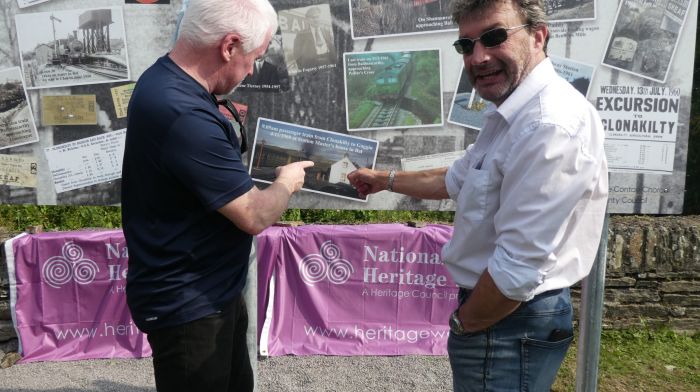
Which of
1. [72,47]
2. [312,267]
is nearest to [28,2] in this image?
[72,47]

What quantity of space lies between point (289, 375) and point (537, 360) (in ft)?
7.73

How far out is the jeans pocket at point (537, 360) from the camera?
1.76 m

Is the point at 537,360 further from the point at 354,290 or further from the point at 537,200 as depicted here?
the point at 354,290

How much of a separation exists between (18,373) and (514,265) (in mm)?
3407

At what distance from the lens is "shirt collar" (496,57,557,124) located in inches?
65.6

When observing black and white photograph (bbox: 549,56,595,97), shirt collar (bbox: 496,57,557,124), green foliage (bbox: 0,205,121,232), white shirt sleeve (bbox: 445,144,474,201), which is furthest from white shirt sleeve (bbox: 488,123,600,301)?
green foliage (bbox: 0,205,121,232)

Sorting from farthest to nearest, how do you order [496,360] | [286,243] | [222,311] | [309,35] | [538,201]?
1. [286,243]
2. [309,35]
3. [222,311]
4. [496,360]
5. [538,201]

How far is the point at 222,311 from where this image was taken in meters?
2.01

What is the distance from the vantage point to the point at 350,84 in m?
2.62

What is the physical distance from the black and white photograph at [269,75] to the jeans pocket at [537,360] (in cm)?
143

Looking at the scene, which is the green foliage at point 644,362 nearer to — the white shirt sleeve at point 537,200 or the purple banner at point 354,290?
the purple banner at point 354,290

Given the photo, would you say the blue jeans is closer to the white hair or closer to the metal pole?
the metal pole

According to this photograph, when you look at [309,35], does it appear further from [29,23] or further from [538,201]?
[538,201]

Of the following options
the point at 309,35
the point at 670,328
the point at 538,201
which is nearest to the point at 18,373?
the point at 309,35
